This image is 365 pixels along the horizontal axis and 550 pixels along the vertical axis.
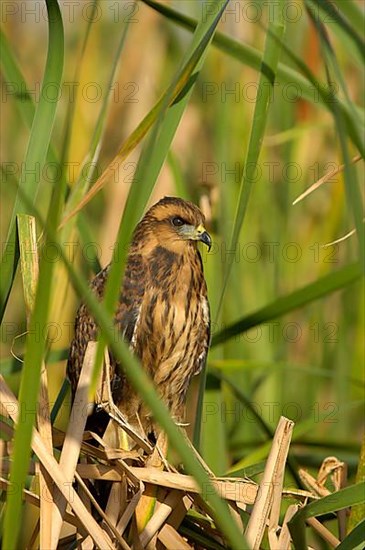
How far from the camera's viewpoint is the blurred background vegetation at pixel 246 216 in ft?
11.2

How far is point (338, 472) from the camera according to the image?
2680mm

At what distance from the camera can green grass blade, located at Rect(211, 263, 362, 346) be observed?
8.76 feet

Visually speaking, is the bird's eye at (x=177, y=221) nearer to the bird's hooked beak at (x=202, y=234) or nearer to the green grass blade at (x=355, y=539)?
the bird's hooked beak at (x=202, y=234)

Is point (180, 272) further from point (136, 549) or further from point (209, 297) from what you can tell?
point (136, 549)

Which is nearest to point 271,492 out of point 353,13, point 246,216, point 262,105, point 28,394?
point 28,394

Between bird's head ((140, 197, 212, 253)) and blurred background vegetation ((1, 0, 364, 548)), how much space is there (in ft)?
0.36

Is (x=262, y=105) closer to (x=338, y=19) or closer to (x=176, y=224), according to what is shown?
(x=338, y=19)

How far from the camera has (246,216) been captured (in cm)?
429

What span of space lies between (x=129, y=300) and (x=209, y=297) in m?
0.28

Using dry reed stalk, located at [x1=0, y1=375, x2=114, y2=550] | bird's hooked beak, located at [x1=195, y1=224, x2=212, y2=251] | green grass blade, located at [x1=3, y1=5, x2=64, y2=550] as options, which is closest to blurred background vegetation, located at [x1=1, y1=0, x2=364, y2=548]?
bird's hooked beak, located at [x1=195, y1=224, x2=212, y2=251]

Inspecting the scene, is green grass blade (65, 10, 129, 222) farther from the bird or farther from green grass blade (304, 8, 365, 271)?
green grass blade (304, 8, 365, 271)

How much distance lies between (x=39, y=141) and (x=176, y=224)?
1099mm

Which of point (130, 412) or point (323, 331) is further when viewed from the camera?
point (323, 331)

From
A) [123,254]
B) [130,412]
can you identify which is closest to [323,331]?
[130,412]
